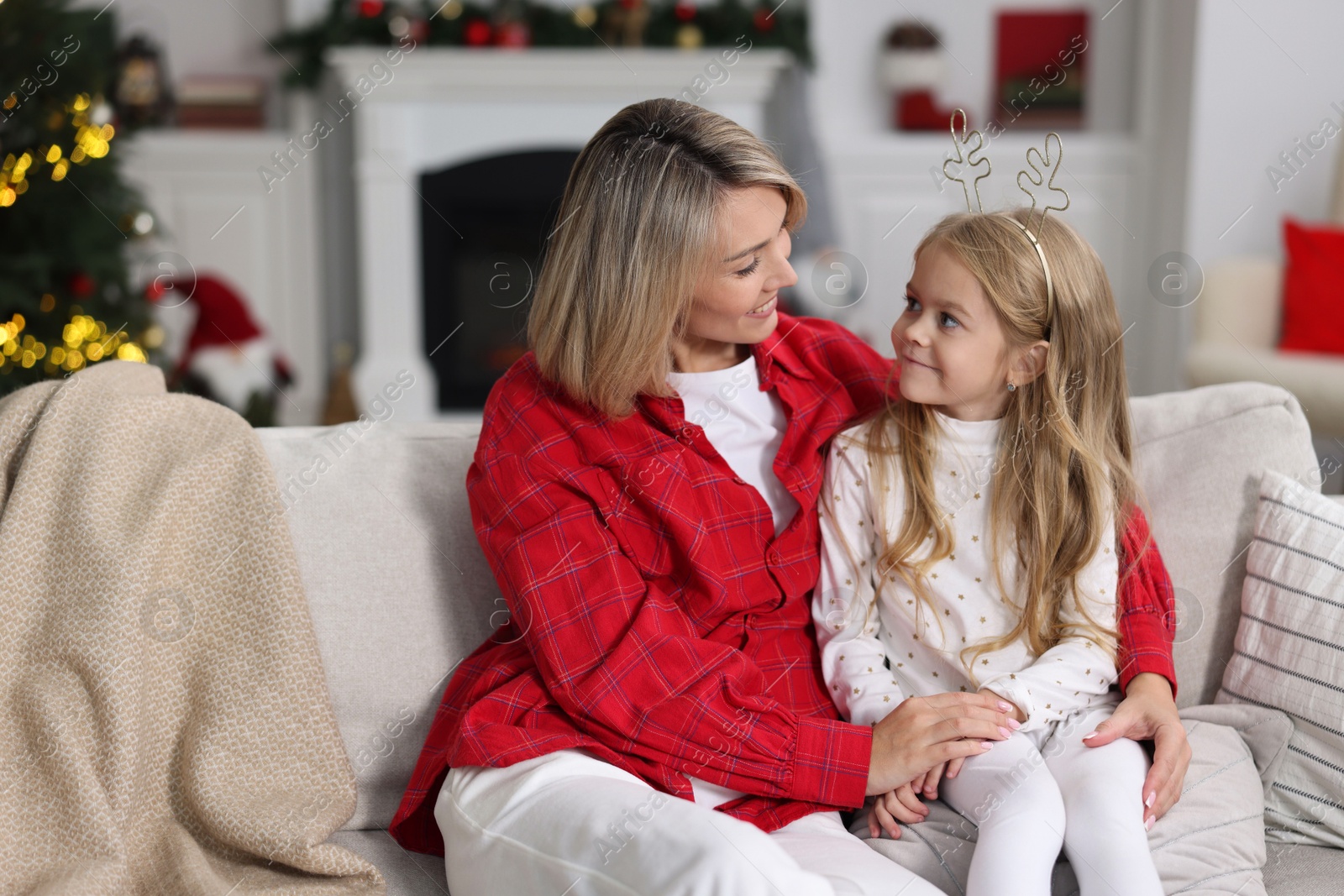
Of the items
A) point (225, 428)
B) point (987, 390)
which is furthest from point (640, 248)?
point (225, 428)

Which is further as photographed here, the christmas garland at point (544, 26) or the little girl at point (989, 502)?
the christmas garland at point (544, 26)

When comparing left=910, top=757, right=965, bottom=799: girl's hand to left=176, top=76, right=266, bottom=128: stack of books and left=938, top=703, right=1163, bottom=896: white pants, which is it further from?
left=176, top=76, right=266, bottom=128: stack of books

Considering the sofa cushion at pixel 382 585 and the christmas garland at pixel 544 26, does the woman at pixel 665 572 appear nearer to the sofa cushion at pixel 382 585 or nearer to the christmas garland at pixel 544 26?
the sofa cushion at pixel 382 585

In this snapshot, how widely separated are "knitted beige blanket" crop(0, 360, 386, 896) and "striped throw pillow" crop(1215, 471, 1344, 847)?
0.99 m

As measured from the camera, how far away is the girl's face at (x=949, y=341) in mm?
1293

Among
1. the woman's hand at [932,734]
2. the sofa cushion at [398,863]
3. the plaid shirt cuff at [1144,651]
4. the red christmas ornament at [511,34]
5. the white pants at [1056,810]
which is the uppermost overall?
the red christmas ornament at [511,34]

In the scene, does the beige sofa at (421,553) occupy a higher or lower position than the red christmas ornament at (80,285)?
lower

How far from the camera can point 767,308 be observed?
1288 mm

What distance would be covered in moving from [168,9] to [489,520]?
13.0ft

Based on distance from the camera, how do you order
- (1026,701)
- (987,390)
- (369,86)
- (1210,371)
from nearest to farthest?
(1026,701), (987,390), (1210,371), (369,86)

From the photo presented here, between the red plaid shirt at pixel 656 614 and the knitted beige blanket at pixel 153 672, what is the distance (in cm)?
14

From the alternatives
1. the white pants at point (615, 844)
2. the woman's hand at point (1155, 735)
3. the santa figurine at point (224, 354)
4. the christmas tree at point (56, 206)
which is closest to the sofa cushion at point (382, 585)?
the white pants at point (615, 844)

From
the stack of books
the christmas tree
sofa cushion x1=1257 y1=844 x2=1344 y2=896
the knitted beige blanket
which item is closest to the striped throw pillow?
sofa cushion x1=1257 y1=844 x2=1344 y2=896

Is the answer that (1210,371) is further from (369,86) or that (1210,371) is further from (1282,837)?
(369,86)
